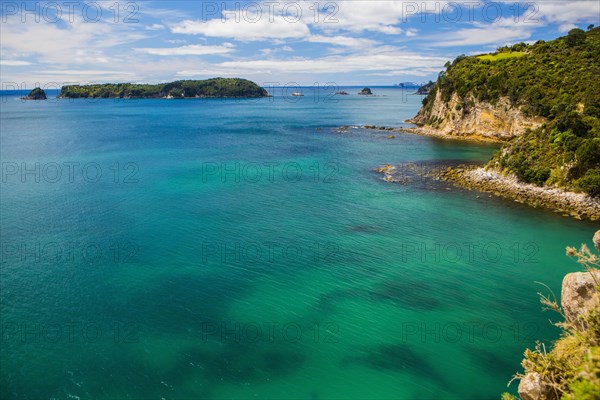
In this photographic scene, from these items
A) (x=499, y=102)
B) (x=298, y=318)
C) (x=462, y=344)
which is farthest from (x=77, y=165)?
(x=499, y=102)

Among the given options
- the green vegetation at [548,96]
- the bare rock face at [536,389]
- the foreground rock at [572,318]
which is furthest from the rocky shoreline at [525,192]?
the bare rock face at [536,389]

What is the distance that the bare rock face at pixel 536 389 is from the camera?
13891 millimetres

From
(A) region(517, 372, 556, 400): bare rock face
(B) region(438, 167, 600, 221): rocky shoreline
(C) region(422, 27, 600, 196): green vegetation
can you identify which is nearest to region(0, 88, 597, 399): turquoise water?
(B) region(438, 167, 600, 221): rocky shoreline

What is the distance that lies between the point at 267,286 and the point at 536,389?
19.9 meters

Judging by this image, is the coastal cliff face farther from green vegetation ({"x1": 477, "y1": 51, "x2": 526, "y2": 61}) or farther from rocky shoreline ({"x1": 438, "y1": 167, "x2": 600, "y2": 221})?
rocky shoreline ({"x1": 438, "y1": 167, "x2": 600, "y2": 221})

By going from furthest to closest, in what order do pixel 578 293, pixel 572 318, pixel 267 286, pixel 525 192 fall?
1. pixel 525 192
2. pixel 267 286
3. pixel 572 318
4. pixel 578 293

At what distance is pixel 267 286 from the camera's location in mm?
30656

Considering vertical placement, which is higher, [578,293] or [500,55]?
[500,55]

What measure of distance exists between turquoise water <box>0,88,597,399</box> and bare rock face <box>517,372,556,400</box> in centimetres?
705

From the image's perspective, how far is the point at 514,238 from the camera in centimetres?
3856

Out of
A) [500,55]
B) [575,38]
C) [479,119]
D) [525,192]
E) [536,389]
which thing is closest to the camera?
[536,389]

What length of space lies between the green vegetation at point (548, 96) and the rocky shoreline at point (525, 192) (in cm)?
114

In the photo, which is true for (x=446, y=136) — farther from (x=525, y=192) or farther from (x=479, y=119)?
(x=525, y=192)

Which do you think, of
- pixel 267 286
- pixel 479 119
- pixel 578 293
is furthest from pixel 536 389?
pixel 479 119
